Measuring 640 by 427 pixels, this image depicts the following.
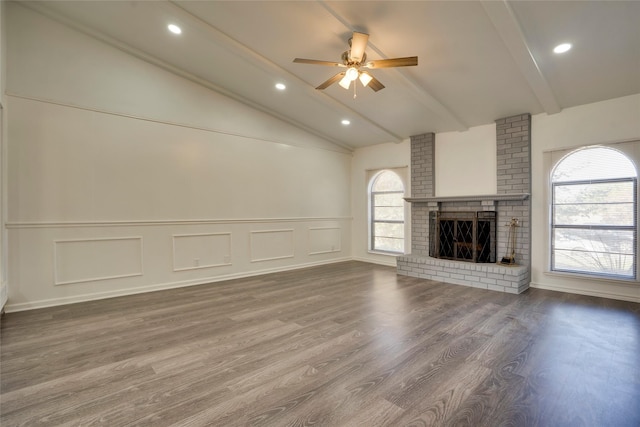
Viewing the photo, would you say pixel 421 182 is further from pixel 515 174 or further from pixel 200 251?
pixel 200 251

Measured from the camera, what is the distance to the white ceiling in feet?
9.59

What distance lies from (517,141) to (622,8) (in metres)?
2.28

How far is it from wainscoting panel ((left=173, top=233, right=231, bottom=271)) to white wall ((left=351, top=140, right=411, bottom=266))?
3246mm

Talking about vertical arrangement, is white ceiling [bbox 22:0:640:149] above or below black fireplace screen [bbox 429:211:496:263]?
above

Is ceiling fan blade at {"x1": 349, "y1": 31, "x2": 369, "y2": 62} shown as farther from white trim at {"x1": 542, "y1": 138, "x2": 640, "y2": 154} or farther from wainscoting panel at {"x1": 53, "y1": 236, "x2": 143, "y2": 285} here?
wainscoting panel at {"x1": 53, "y1": 236, "x2": 143, "y2": 285}

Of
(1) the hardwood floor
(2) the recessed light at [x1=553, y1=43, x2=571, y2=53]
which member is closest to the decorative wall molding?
(1) the hardwood floor

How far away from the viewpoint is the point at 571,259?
440 cm

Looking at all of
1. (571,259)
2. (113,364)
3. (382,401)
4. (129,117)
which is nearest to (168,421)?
(113,364)

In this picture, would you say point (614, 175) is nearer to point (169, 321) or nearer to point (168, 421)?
point (168, 421)

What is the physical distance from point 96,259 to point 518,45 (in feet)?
18.6

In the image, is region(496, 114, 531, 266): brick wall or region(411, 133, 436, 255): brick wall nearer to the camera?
region(496, 114, 531, 266): brick wall

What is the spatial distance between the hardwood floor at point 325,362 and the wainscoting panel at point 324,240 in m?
2.66

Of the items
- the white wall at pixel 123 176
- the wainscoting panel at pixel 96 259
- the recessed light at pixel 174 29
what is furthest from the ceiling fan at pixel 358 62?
the wainscoting panel at pixel 96 259

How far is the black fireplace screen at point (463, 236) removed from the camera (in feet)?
16.4
